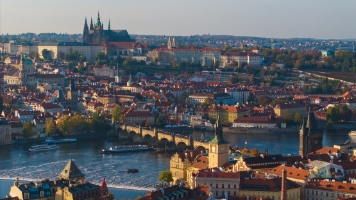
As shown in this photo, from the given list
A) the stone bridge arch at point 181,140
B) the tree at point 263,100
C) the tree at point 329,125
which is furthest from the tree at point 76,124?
the tree at point 263,100

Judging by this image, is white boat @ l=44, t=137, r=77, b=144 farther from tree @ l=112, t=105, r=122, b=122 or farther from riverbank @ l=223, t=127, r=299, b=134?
riverbank @ l=223, t=127, r=299, b=134

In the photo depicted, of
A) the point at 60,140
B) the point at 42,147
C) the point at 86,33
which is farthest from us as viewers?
the point at 86,33

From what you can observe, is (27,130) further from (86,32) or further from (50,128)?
(86,32)

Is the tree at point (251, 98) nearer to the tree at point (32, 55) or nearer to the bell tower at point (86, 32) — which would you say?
the tree at point (32, 55)

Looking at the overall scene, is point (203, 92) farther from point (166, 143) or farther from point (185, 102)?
point (166, 143)

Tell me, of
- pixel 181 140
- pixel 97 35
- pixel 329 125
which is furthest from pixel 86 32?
pixel 181 140

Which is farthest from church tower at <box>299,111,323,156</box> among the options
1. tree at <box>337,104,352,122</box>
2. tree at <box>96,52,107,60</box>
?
tree at <box>96,52,107,60</box>

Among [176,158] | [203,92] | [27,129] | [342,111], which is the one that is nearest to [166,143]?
[27,129]

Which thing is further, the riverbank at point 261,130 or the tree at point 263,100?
the tree at point 263,100
